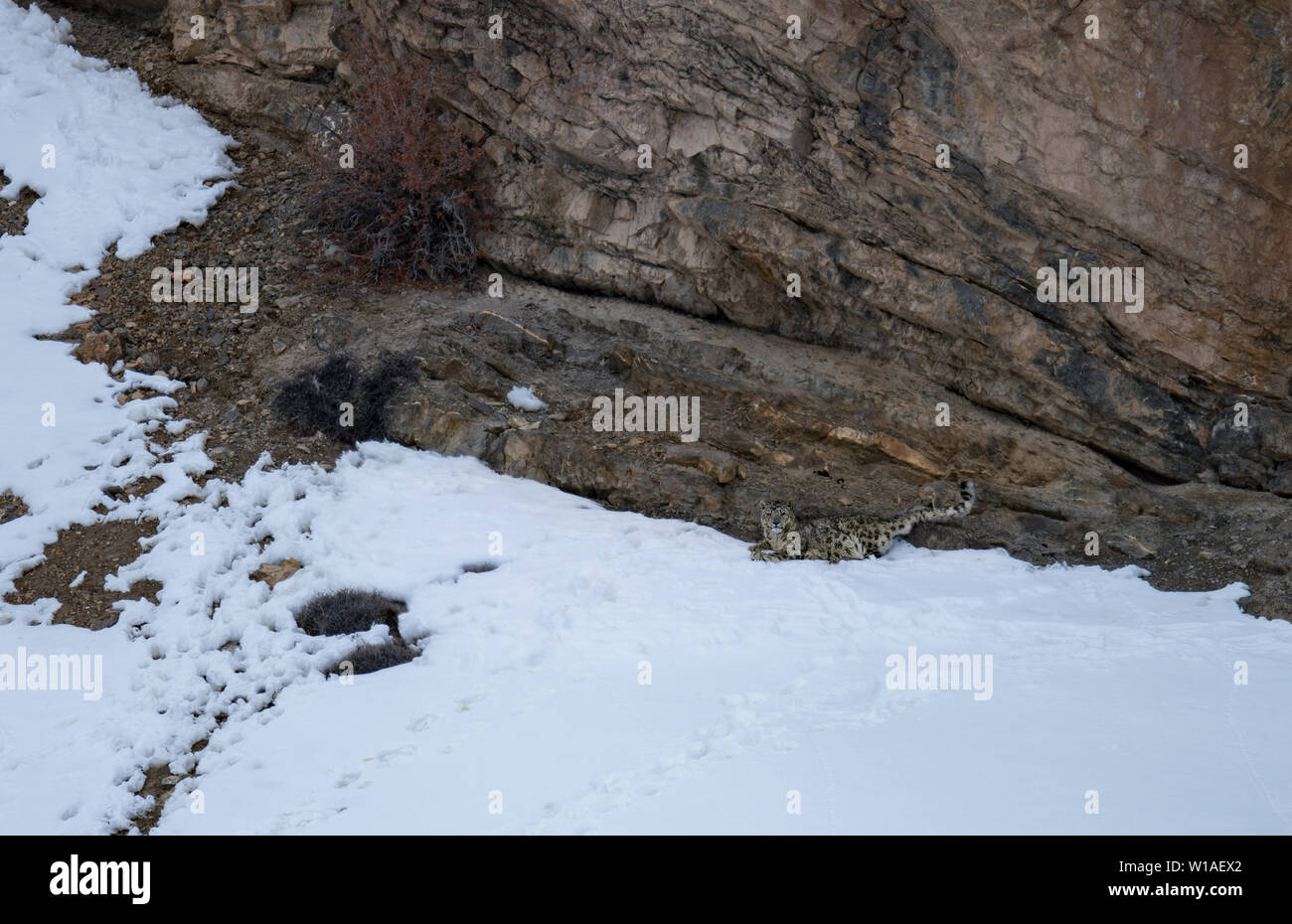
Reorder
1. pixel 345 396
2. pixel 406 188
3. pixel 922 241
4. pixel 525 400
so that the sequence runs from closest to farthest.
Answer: pixel 922 241, pixel 345 396, pixel 525 400, pixel 406 188

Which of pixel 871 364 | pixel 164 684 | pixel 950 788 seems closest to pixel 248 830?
pixel 164 684

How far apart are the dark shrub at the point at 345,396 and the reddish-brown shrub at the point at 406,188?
2520mm

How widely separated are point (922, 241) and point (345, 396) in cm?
770

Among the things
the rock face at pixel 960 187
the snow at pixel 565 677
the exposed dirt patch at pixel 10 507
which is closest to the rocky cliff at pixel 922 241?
the rock face at pixel 960 187

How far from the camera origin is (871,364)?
1371 centimetres

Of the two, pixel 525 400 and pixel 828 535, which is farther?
pixel 525 400

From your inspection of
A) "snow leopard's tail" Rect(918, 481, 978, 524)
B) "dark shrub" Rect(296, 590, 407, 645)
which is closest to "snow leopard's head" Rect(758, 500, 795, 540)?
"snow leopard's tail" Rect(918, 481, 978, 524)

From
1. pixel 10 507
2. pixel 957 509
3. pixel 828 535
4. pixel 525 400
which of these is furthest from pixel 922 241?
pixel 10 507

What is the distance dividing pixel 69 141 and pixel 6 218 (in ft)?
6.47

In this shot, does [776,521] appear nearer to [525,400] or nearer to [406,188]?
Result: [525,400]

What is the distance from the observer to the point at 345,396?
44.8 ft

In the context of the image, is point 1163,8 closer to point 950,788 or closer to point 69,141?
point 950,788

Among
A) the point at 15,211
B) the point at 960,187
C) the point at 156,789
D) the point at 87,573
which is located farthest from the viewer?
the point at 15,211

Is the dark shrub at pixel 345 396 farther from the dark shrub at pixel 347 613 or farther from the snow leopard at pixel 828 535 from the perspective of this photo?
the snow leopard at pixel 828 535
